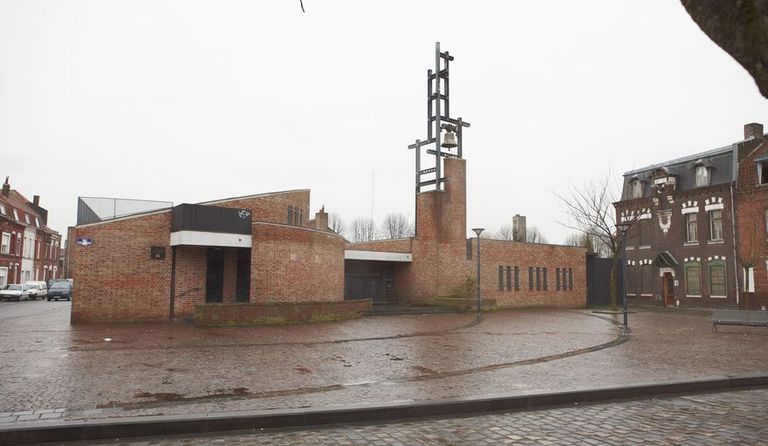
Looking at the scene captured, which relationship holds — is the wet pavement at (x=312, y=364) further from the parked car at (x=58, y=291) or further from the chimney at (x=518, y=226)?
the chimney at (x=518, y=226)

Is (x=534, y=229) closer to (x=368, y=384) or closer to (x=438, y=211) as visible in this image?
(x=438, y=211)

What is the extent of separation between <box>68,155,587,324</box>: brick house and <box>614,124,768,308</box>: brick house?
9.58 m

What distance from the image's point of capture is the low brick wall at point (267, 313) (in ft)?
55.1

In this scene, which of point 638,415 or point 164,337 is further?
point 164,337

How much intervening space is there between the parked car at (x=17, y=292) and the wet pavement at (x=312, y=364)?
966 inches

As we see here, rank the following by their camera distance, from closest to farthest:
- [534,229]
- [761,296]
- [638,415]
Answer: [638,415], [761,296], [534,229]

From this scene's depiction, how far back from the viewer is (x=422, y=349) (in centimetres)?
1220

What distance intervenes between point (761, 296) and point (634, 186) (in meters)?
11.5

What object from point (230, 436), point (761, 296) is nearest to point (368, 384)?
point (230, 436)

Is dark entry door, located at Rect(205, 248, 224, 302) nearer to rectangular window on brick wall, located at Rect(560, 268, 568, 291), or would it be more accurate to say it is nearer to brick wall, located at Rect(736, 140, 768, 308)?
rectangular window on brick wall, located at Rect(560, 268, 568, 291)

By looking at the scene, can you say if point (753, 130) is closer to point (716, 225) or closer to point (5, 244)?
point (716, 225)

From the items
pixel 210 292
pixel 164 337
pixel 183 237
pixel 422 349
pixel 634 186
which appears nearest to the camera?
pixel 422 349

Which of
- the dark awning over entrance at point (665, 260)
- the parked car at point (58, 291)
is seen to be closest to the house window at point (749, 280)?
the dark awning over entrance at point (665, 260)

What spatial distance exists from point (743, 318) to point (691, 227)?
17978 millimetres
